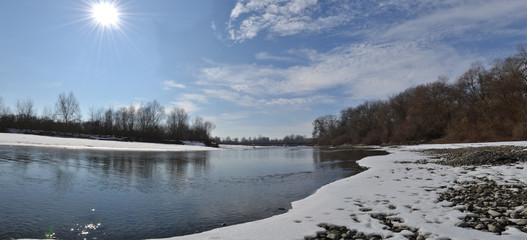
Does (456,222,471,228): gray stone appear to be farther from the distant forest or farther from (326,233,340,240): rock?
the distant forest

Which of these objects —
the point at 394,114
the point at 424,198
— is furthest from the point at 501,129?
the point at 424,198

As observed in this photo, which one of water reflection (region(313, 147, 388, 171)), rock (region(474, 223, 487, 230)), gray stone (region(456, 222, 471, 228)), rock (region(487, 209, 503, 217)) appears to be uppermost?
rock (region(487, 209, 503, 217))

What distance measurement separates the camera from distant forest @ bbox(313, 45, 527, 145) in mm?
38062

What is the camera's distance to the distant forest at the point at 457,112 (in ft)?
125

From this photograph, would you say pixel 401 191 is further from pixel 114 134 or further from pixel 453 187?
pixel 114 134

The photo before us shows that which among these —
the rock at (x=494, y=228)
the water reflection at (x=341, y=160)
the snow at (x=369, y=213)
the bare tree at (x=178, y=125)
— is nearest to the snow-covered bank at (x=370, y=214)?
the snow at (x=369, y=213)

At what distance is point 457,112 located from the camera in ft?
180

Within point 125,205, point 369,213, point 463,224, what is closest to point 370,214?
point 369,213

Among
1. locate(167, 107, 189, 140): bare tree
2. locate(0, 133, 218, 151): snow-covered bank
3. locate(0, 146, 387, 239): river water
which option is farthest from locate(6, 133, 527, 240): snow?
locate(167, 107, 189, 140): bare tree

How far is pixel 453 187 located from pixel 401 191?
1818 mm

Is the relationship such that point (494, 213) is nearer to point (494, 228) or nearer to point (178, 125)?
point (494, 228)

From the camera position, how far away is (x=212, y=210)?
7488 millimetres

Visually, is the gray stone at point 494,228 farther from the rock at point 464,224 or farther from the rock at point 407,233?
the rock at point 407,233

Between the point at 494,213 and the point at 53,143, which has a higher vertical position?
the point at 53,143
